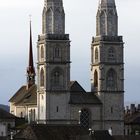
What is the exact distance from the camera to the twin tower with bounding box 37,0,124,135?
5438 inches

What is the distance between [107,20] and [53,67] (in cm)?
932

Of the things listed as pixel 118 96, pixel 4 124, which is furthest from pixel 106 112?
pixel 4 124

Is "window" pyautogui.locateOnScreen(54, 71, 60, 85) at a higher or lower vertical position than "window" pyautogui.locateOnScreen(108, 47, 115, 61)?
lower

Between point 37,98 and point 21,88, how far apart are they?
16.0 meters

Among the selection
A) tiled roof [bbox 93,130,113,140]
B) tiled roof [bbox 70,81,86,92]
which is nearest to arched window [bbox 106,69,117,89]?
tiled roof [bbox 70,81,86,92]

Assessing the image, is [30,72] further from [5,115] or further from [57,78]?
[57,78]

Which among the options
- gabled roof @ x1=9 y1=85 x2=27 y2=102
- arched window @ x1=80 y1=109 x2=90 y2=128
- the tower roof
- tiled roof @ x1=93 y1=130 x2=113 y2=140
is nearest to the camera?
tiled roof @ x1=93 y1=130 x2=113 y2=140

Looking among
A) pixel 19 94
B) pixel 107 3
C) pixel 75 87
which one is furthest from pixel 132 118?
pixel 107 3

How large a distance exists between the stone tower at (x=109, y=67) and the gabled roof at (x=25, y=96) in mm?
7987

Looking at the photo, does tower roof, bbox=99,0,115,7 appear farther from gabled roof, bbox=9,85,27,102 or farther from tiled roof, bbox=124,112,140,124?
tiled roof, bbox=124,112,140,124

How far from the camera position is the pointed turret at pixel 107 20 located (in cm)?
14188

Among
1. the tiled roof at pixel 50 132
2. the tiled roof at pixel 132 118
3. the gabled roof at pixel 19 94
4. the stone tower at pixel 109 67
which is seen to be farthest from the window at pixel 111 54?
the tiled roof at pixel 50 132

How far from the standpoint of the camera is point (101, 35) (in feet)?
467

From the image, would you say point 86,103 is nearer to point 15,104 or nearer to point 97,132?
point 15,104
